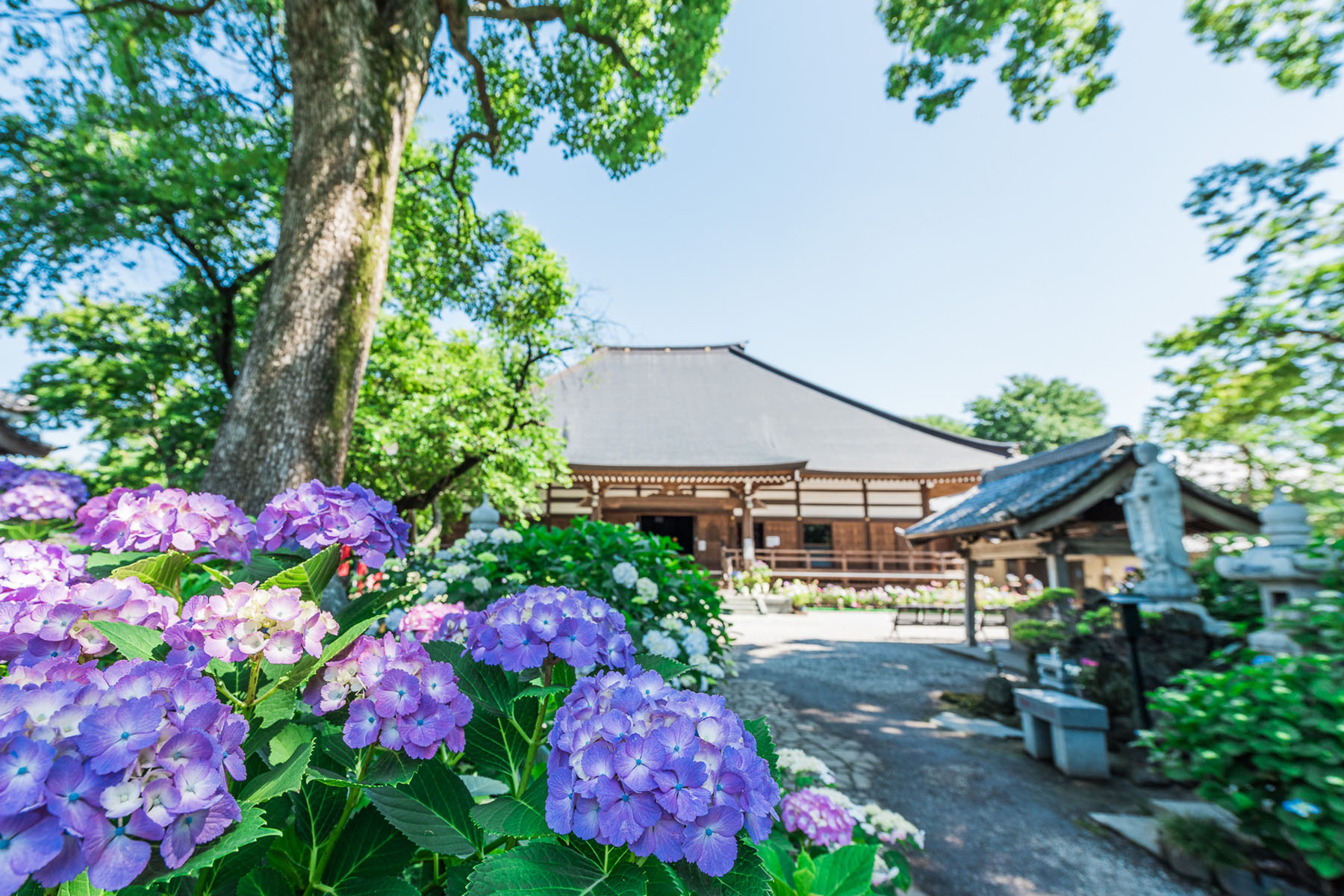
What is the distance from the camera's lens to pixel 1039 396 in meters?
33.7

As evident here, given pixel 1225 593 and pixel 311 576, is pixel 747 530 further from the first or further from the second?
pixel 311 576

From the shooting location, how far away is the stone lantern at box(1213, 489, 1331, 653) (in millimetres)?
3693

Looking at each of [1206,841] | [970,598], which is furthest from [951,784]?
[970,598]

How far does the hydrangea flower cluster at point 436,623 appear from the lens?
3.96 feet

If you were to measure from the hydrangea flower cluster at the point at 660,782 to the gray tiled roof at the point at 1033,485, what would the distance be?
295 inches

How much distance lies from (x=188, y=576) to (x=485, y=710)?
1623mm

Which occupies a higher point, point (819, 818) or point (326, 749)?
point (326, 749)

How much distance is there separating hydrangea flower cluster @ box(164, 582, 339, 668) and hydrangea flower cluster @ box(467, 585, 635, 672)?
0.91ft

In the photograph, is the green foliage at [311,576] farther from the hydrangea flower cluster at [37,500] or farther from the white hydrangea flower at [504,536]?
the hydrangea flower cluster at [37,500]

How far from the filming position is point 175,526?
1.10 m

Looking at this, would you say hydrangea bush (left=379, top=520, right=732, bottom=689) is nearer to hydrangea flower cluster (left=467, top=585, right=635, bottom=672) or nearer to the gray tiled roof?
hydrangea flower cluster (left=467, top=585, right=635, bottom=672)

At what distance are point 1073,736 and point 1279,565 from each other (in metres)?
1.94

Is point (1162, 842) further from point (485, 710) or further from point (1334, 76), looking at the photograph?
point (1334, 76)

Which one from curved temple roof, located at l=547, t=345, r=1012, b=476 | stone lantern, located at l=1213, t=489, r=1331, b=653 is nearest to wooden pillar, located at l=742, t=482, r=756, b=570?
curved temple roof, located at l=547, t=345, r=1012, b=476
